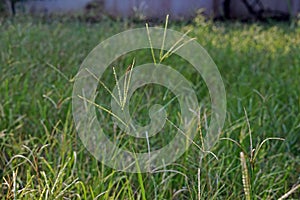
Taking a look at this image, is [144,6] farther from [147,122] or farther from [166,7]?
[147,122]

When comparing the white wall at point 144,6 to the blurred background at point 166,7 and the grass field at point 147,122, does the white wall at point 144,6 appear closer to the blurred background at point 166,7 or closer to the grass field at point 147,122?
the blurred background at point 166,7

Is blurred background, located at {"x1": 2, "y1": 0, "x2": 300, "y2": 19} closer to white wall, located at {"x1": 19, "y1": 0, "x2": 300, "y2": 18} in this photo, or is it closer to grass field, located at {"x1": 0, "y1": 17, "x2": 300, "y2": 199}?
white wall, located at {"x1": 19, "y1": 0, "x2": 300, "y2": 18}

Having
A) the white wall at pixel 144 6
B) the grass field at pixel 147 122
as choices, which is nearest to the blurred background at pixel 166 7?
the white wall at pixel 144 6

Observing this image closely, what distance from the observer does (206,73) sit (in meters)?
2.16

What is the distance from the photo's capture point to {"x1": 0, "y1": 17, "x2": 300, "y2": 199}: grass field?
102 centimetres

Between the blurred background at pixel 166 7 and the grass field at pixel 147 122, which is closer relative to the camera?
the grass field at pixel 147 122

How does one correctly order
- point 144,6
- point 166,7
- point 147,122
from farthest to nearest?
1. point 166,7
2. point 144,6
3. point 147,122

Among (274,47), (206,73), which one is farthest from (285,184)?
(274,47)

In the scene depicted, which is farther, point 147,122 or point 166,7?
point 166,7

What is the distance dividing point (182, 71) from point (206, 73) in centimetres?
13

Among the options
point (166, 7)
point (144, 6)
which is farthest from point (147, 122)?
point (166, 7)

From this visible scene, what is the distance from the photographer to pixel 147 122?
152 centimetres

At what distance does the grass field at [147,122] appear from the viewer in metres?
1.02

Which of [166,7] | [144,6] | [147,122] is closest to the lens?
[147,122]
